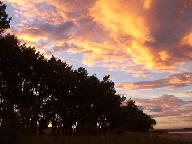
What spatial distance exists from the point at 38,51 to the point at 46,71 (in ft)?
17.3

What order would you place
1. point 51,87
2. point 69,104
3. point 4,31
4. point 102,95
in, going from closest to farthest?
point 4,31 → point 51,87 → point 69,104 → point 102,95

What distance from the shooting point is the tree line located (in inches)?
1938

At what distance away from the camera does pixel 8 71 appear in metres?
53.1

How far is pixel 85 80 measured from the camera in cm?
8494

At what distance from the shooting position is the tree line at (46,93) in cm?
4922

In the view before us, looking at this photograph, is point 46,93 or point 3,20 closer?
point 3,20

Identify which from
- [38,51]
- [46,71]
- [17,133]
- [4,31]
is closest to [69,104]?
[46,71]

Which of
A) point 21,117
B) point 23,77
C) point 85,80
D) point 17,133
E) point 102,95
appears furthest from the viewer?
point 102,95

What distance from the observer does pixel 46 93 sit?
71.8 m

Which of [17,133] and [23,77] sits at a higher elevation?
[23,77]

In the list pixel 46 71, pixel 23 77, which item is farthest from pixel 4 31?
pixel 46 71

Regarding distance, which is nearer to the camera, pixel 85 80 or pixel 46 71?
pixel 46 71

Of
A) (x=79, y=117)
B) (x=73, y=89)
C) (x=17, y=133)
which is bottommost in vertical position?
(x=17, y=133)

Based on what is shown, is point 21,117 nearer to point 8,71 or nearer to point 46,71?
point 8,71
